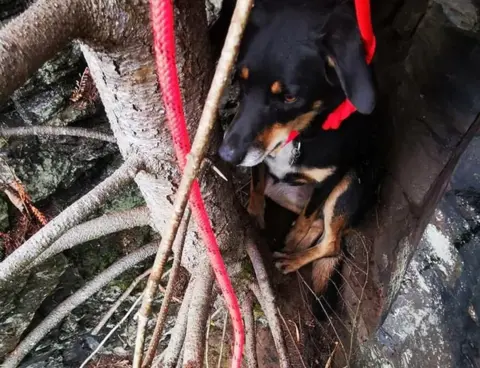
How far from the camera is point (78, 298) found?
1.64m

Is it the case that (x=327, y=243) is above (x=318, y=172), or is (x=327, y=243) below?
below

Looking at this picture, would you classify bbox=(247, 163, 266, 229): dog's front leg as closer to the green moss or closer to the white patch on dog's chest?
the white patch on dog's chest

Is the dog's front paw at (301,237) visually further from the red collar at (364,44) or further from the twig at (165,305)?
the twig at (165,305)

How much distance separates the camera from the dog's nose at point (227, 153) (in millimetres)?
1227

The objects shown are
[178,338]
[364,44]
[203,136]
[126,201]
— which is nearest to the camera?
[203,136]

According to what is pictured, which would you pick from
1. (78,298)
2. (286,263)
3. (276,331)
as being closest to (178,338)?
(276,331)

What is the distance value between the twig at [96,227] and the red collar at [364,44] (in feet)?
1.52

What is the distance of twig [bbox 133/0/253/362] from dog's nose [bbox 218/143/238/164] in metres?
0.56

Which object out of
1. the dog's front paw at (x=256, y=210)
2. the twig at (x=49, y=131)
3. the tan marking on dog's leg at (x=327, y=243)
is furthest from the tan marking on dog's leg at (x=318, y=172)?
the twig at (x=49, y=131)

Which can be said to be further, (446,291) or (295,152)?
(295,152)

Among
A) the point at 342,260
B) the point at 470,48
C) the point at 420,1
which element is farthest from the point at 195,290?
the point at 420,1

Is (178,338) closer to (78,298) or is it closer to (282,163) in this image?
(78,298)

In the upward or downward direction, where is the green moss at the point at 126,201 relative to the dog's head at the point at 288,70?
upward

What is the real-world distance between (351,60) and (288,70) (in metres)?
0.16
